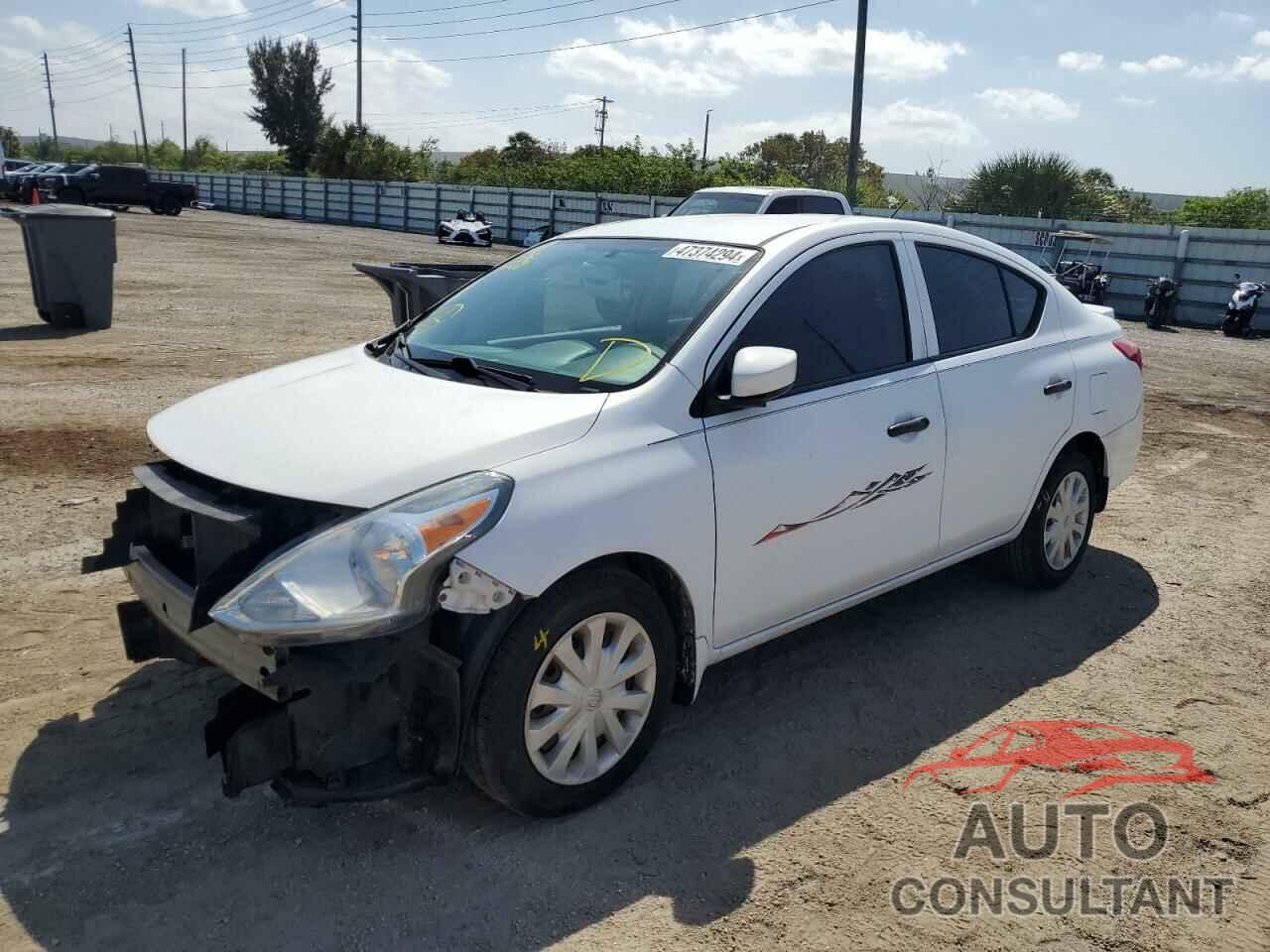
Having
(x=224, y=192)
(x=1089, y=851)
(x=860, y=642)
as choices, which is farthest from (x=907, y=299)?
(x=224, y=192)

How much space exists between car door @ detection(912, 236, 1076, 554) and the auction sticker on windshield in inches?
36.3

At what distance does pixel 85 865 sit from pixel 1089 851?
282 centimetres

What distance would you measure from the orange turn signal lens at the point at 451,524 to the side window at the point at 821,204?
12762 millimetres

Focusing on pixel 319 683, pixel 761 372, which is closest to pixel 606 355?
pixel 761 372

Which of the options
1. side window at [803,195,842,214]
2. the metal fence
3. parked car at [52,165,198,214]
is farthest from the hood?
parked car at [52,165,198,214]

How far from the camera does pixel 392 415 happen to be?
3209mm

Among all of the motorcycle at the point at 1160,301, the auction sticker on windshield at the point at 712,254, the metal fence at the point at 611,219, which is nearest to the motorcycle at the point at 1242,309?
the motorcycle at the point at 1160,301

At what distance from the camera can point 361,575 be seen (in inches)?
106

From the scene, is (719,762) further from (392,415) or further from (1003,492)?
(1003,492)

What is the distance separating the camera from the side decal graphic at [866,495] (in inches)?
139

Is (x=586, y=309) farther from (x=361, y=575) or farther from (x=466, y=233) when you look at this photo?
(x=466, y=233)

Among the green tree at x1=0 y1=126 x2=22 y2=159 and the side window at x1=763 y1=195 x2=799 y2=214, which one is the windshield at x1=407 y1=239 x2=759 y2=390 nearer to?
the side window at x1=763 y1=195 x2=799 y2=214

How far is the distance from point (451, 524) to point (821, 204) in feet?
43.4

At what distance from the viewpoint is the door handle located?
12.8 feet
